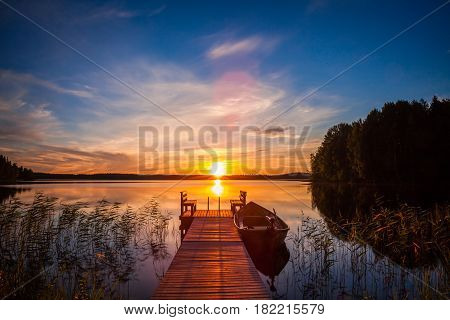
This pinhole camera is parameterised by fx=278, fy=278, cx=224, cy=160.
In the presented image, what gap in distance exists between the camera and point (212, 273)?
288 inches

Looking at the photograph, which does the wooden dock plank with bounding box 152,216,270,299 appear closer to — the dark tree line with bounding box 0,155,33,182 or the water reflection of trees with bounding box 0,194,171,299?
the water reflection of trees with bounding box 0,194,171,299

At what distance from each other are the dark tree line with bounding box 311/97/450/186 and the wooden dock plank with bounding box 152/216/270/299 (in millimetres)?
40973

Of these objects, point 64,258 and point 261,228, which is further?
point 261,228

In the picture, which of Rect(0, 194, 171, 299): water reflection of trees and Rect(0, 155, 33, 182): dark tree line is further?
Rect(0, 155, 33, 182): dark tree line

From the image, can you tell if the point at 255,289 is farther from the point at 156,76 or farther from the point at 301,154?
the point at 301,154

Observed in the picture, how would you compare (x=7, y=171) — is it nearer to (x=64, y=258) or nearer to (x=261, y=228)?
(x=64, y=258)

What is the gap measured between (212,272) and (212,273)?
0.27 feet

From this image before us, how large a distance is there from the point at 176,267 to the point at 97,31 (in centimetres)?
913

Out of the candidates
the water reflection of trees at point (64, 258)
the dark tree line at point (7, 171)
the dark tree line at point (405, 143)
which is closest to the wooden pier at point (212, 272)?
the water reflection of trees at point (64, 258)

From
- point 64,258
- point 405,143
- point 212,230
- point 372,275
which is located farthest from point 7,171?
point 405,143

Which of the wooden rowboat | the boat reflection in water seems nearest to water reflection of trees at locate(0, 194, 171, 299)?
the wooden rowboat

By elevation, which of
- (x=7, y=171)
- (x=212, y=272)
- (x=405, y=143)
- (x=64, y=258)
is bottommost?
(x=64, y=258)

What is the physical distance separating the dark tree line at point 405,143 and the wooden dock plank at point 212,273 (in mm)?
40973

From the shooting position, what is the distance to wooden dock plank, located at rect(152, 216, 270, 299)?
6.08 metres
